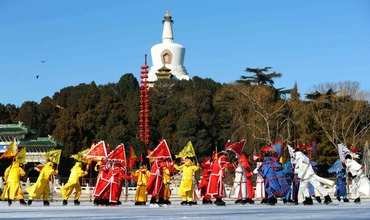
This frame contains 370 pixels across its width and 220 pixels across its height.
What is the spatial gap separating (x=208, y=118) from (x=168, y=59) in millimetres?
43849

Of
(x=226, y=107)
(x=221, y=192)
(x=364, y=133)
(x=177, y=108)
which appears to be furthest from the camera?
(x=177, y=108)

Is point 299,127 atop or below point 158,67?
below

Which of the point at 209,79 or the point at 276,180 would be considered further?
the point at 209,79

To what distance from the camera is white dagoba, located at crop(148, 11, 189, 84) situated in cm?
10738

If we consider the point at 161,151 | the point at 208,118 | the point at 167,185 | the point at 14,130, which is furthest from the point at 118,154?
the point at 208,118

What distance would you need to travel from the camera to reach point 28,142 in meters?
60.5

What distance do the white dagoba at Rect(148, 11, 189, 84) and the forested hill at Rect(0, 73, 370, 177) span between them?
21790mm

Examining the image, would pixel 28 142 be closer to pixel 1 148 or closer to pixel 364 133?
pixel 1 148

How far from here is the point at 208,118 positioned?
219 feet

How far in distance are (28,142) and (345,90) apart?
931 inches

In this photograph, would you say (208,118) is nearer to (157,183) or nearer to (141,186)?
(141,186)

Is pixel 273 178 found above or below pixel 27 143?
below


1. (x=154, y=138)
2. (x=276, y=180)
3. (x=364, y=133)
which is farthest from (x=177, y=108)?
(x=276, y=180)

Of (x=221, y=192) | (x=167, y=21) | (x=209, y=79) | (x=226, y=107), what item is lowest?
(x=221, y=192)
